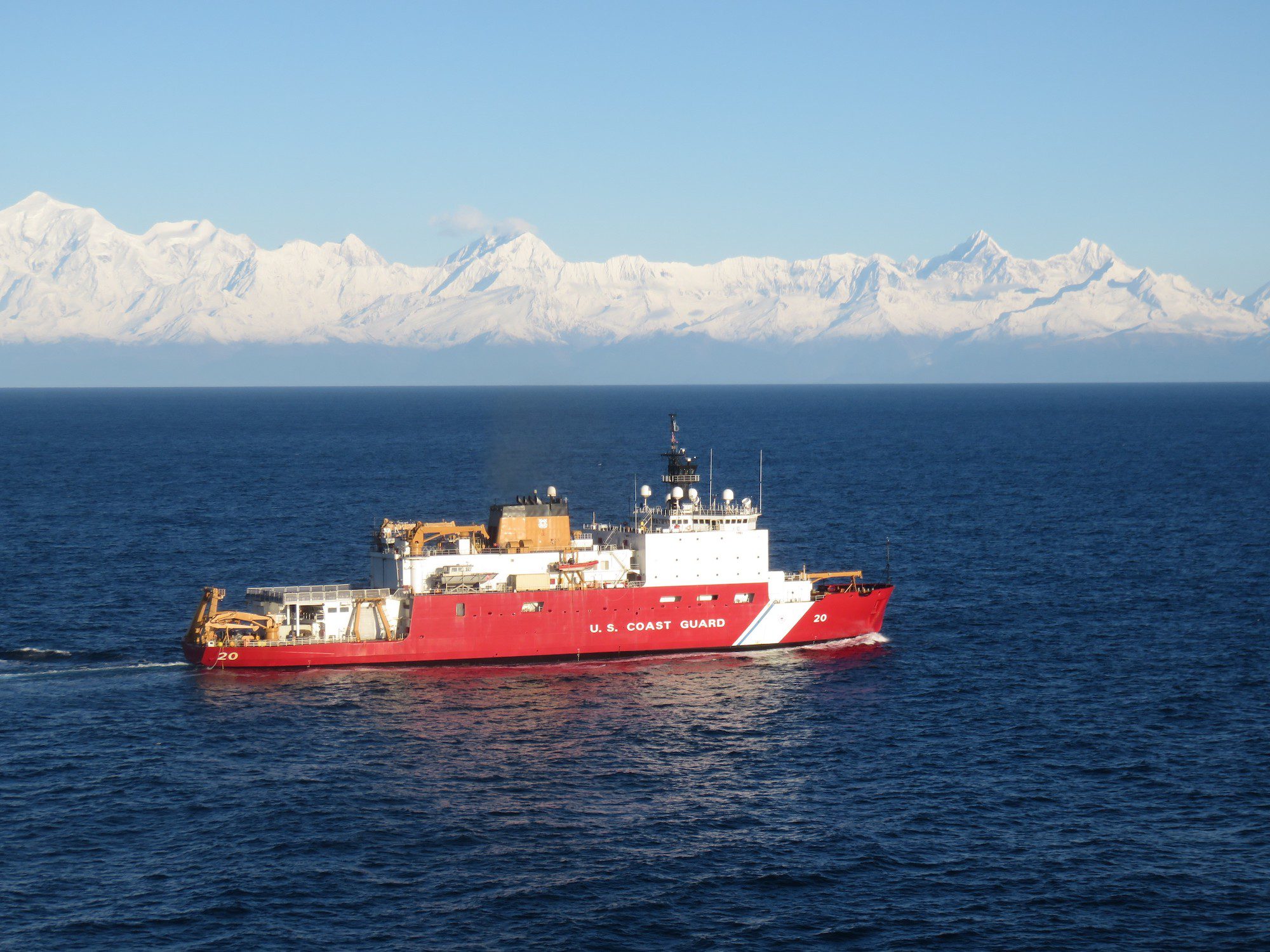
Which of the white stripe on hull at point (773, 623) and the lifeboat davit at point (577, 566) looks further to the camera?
the white stripe on hull at point (773, 623)

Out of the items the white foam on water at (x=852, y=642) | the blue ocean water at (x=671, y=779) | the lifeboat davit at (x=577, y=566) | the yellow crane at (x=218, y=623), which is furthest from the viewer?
the white foam on water at (x=852, y=642)

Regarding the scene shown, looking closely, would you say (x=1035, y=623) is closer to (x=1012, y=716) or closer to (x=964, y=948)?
(x=1012, y=716)

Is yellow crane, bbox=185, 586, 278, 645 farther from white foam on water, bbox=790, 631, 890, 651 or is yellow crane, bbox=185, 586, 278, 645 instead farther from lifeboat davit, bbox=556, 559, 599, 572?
white foam on water, bbox=790, 631, 890, 651

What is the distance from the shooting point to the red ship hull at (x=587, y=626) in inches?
2312

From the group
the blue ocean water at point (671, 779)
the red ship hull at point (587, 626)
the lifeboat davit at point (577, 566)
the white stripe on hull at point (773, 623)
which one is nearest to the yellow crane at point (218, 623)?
the red ship hull at point (587, 626)

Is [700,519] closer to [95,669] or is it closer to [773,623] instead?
[773,623]

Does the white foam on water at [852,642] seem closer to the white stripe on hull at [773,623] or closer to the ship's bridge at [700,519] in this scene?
the white stripe on hull at [773,623]

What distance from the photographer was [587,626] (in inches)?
2395

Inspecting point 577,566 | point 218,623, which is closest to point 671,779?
point 577,566

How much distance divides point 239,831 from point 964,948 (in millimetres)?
21415

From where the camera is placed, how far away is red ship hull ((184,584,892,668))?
58719 mm

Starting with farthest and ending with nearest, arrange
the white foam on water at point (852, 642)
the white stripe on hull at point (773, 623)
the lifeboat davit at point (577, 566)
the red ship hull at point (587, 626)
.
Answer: the white foam on water at point (852, 642), the white stripe on hull at point (773, 623), the lifeboat davit at point (577, 566), the red ship hull at point (587, 626)

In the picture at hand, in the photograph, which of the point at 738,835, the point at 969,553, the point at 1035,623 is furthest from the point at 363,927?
the point at 969,553

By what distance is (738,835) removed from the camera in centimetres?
4016
